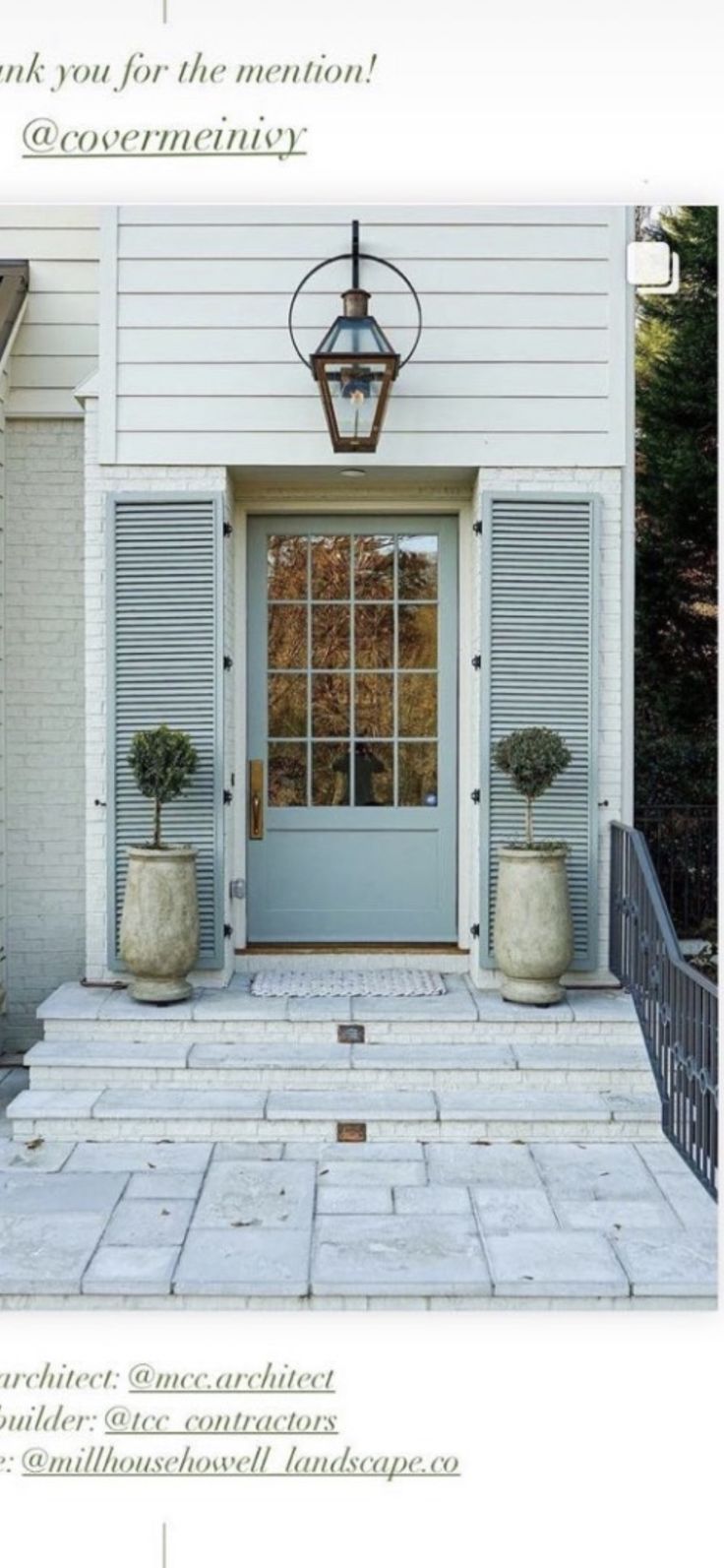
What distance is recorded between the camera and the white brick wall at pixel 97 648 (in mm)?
5223

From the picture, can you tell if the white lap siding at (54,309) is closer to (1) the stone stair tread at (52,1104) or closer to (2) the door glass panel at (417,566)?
(2) the door glass panel at (417,566)

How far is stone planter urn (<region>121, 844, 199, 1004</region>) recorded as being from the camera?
15.8 ft

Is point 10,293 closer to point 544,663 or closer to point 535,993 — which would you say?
point 544,663

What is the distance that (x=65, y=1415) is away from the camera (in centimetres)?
271

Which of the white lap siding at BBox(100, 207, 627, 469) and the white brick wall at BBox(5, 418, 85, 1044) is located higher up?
the white lap siding at BBox(100, 207, 627, 469)

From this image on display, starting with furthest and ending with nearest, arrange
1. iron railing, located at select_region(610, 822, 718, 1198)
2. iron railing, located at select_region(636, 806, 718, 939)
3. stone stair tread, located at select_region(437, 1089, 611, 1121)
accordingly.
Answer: iron railing, located at select_region(636, 806, 718, 939) → stone stair tread, located at select_region(437, 1089, 611, 1121) → iron railing, located at select_region(610, 822, 718, 1198)

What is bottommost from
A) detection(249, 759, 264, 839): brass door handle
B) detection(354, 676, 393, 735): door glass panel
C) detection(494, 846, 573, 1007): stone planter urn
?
detection(494, 846, 573, 1007): stone planter urn

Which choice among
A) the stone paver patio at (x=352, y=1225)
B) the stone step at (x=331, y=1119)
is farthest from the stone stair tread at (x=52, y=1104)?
the stone paver patio at (x=352, y=1225)

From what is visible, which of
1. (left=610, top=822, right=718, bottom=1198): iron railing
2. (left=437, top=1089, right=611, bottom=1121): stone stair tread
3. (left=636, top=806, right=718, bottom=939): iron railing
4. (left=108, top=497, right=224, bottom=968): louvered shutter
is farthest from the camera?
(left=636, top=806, right=718, bottom=939): iron railing

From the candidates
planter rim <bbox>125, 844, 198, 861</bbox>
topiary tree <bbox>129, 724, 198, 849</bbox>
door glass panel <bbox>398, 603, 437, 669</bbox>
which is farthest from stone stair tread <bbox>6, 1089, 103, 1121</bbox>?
door glass panel <bbox>398, 603, 437, 669</bbox>

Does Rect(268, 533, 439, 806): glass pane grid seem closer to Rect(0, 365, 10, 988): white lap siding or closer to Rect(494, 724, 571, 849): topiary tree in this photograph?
Rect(494, 724, 571, 849): topiary tree

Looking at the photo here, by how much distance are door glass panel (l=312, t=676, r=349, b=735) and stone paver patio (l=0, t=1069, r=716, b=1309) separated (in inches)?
78.5

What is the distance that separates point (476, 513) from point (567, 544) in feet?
1.36

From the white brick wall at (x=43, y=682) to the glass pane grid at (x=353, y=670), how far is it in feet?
2.83
